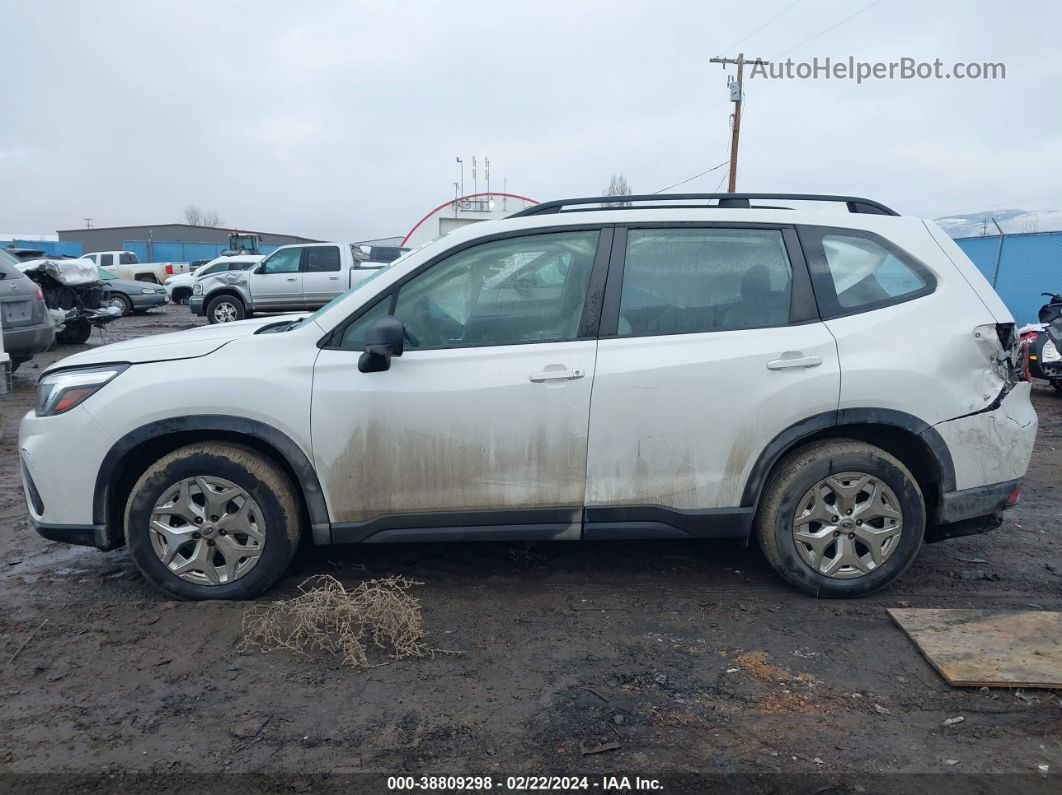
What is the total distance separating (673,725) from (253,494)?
2130 millimetres

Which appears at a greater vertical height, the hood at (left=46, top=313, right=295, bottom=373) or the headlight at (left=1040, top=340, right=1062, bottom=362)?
the hood at (left=46, top=313, right=295, bottom=373)

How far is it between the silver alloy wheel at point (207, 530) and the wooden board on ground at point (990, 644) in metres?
3.06

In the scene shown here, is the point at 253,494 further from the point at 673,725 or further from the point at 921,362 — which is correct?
the point at 921,362

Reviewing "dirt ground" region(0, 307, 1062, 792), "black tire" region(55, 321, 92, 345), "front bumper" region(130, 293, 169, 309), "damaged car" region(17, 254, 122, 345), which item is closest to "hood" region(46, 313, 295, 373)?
"dirt ground" region(0, 307, 1062, 792)

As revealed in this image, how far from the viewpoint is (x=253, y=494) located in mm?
3730

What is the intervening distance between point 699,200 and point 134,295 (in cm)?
2109

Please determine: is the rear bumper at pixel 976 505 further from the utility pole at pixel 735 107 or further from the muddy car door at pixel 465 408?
the utility pole at pixel 735 107

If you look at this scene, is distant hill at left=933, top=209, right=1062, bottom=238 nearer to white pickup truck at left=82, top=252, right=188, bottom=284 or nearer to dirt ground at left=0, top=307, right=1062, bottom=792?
dirt ground at left=0, top=307, right=1062, bottom=792

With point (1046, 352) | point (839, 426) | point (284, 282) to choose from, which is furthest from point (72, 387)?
point (284, 282)

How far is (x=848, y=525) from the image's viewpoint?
385cm

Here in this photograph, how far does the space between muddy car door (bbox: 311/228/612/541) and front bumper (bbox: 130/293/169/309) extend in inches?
807

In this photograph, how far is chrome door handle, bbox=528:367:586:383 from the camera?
12.1 feet

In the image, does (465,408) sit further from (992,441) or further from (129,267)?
(129,267)

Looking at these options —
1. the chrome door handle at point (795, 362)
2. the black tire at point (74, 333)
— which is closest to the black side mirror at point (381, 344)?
the chrome door handle at point (795, 362)
